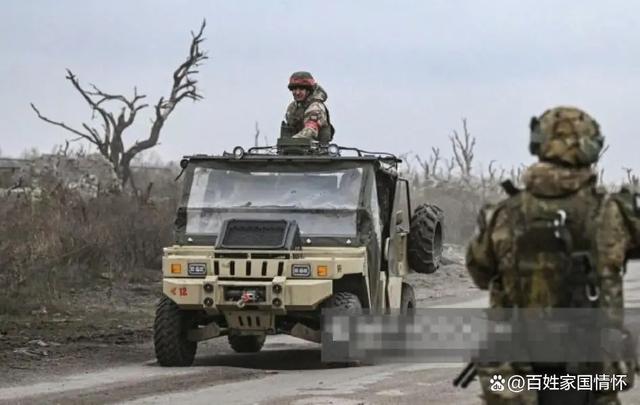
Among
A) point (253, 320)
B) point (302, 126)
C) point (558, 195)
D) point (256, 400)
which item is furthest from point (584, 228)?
point (302, 126)

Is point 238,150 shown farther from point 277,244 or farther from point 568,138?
point 568,138

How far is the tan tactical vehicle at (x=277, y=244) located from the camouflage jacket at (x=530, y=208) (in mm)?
6850

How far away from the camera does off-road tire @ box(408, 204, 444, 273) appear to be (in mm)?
13828

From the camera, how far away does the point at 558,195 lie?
198 inches

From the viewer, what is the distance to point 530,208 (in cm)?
503

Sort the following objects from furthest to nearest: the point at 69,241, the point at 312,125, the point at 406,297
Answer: the point at 69,241 < the point at 406,297 < the point at 312,125

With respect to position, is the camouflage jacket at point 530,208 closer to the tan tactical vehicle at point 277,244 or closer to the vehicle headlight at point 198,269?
the tan tactical vehicle at point 277,244

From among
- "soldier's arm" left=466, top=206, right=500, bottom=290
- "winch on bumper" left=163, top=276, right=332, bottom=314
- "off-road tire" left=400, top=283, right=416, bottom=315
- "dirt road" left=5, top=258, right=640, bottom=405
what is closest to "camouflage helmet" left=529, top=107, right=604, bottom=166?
"soldier's arm" left=466, top=206, right=500, bottom=290

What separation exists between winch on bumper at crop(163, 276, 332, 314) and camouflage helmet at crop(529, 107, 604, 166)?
692 cm

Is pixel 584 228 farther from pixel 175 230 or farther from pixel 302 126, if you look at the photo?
pixel 302 126

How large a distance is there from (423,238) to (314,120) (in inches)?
66.3

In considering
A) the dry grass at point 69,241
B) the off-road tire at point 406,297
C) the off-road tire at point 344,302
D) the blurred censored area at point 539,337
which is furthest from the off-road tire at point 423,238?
the blurred censored area at point 539,337

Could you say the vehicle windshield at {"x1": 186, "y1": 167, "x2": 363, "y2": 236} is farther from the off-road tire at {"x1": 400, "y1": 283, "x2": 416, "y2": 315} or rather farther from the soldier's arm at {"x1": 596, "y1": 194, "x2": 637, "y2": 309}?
the soldier's arm at {"x1": 596, "y1": 194, "x2": 637, "y2": 309}

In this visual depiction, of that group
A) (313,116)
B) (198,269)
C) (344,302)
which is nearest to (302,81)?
(313,116)
